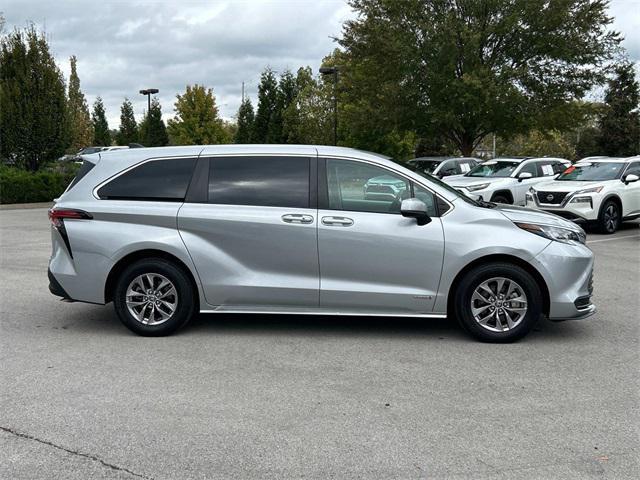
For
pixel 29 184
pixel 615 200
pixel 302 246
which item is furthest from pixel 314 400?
pixel 29 184

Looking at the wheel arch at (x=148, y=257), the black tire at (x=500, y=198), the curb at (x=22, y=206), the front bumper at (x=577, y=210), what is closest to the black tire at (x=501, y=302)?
the wheel arch at (x=148, y=257)

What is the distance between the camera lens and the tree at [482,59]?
24.7m

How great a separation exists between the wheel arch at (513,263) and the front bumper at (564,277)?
5 cm

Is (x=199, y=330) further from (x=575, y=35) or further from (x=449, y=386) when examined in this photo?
(x=575, y=35)

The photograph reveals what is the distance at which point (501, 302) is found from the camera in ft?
18.8

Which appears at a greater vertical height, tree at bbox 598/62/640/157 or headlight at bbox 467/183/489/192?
tree at bbox 598/62/640/157

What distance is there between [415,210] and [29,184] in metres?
20.1

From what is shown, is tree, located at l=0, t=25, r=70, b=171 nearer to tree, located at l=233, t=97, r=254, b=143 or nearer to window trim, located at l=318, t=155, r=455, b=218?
window trim, located at l=318, t=155, r=455, b=218

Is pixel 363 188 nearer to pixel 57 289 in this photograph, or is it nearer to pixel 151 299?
pixel 151 299

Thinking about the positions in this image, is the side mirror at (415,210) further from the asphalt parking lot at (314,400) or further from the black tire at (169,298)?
the black tire at (169,298)

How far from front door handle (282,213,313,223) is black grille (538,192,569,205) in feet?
34.9

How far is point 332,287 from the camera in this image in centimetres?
580

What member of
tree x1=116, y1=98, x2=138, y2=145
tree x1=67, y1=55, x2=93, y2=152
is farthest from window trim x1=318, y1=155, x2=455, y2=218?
tree x1=116, y1=98, x2=138, y2=145

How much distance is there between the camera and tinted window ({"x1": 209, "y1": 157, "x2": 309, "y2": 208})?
19.5ft
